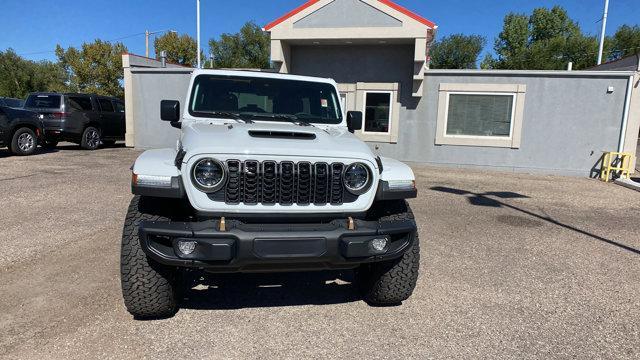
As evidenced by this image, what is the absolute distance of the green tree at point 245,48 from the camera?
174 feet

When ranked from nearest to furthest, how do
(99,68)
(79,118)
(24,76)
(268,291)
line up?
1. (268,291)
2. (79,118)
3. (99,68)
4. (24,76)

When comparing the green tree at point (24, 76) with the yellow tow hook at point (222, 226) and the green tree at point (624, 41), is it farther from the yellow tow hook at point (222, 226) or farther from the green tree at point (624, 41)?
the green tree at point (624, 41)

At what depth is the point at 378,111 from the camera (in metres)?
13.8

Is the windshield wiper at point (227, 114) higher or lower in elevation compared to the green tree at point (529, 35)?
lower

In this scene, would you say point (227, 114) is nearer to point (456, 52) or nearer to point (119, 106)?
point (119, 106)

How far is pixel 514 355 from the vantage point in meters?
2.97

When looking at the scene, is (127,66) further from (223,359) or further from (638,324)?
(638,324)

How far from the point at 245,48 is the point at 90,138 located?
42.4m

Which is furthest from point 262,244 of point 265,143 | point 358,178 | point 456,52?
point 456,52

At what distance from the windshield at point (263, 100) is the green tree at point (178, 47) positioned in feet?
172

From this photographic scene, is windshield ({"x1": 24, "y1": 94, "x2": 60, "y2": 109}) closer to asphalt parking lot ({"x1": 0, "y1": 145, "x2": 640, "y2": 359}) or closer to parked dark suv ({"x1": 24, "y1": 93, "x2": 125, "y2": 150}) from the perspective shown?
parked dark suv ({"x1": 24, "y1": 93, "x2": 125, "y2": 150})

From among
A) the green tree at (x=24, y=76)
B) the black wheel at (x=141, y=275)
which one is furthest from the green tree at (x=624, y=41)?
the green tree at (x=24, y=76)

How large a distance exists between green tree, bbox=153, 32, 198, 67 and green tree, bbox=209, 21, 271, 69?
3.17 m

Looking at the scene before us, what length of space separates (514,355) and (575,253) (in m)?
2.93
